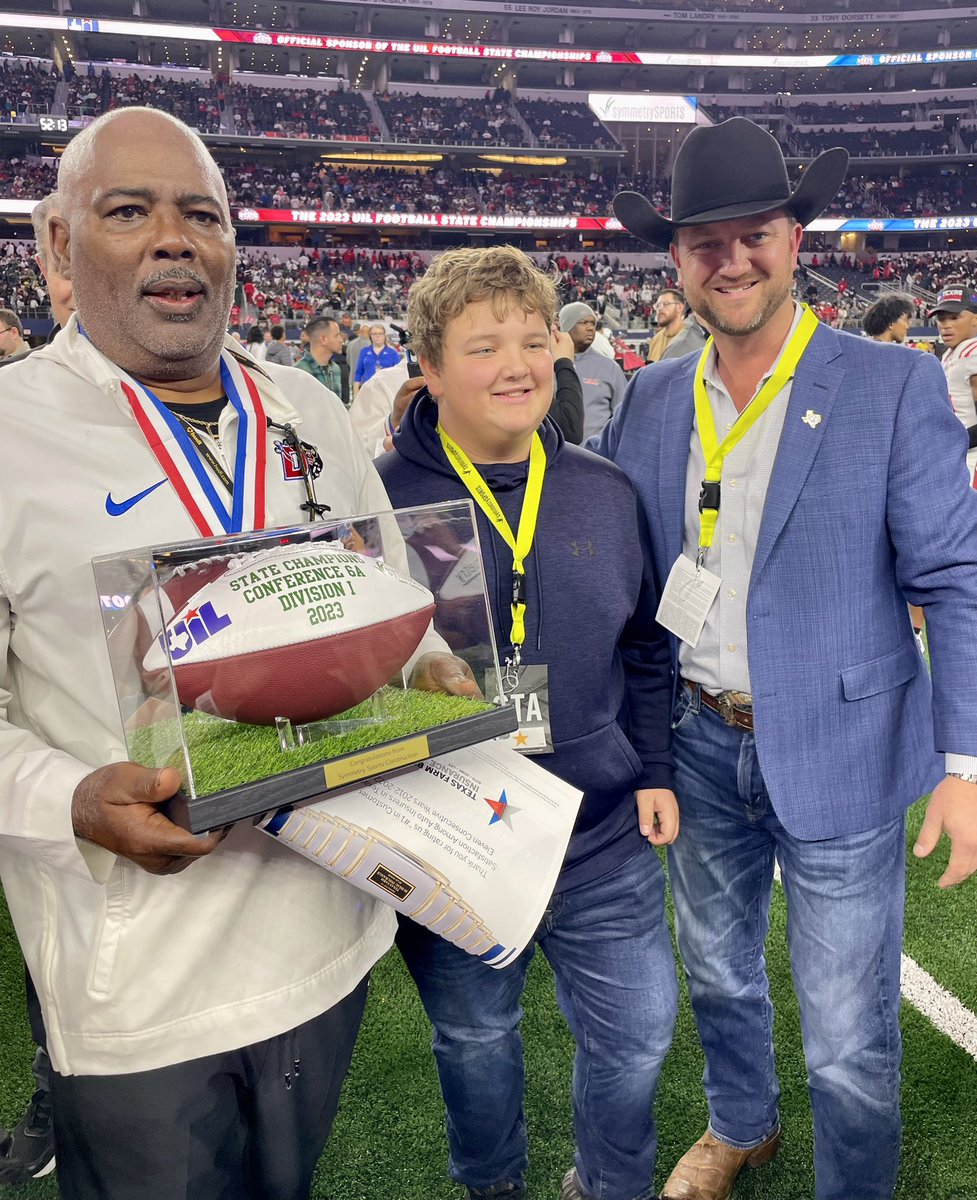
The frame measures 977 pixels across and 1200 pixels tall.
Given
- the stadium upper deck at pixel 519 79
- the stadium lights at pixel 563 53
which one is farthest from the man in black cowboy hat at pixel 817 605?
the stadium lights at pixel 563 53

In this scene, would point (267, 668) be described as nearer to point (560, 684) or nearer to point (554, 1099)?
point (560, 684)

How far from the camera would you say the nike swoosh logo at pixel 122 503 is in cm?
126

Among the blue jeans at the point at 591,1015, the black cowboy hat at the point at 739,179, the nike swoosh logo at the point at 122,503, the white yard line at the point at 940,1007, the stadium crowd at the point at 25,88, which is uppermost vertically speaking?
the stadium crowd at the point at 25,88

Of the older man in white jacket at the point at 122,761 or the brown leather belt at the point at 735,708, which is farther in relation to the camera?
the brown leather belt at the point at 735,708

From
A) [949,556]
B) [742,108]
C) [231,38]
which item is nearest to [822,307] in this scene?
[742,108]

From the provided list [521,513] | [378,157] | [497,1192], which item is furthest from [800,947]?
[378,157]

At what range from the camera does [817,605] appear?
5.80 feet

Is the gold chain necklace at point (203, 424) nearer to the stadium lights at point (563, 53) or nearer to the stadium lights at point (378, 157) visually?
the stadium lights at point (563, 53)

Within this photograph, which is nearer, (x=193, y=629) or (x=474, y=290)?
(x=193, y=629)

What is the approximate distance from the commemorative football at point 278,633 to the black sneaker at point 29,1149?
1665 millimetres

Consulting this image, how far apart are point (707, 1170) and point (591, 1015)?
0.59 meters

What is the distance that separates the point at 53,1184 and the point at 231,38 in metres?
35.4

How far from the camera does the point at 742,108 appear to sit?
119 ft

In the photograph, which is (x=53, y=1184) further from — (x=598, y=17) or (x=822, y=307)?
(x=598, y=17)
